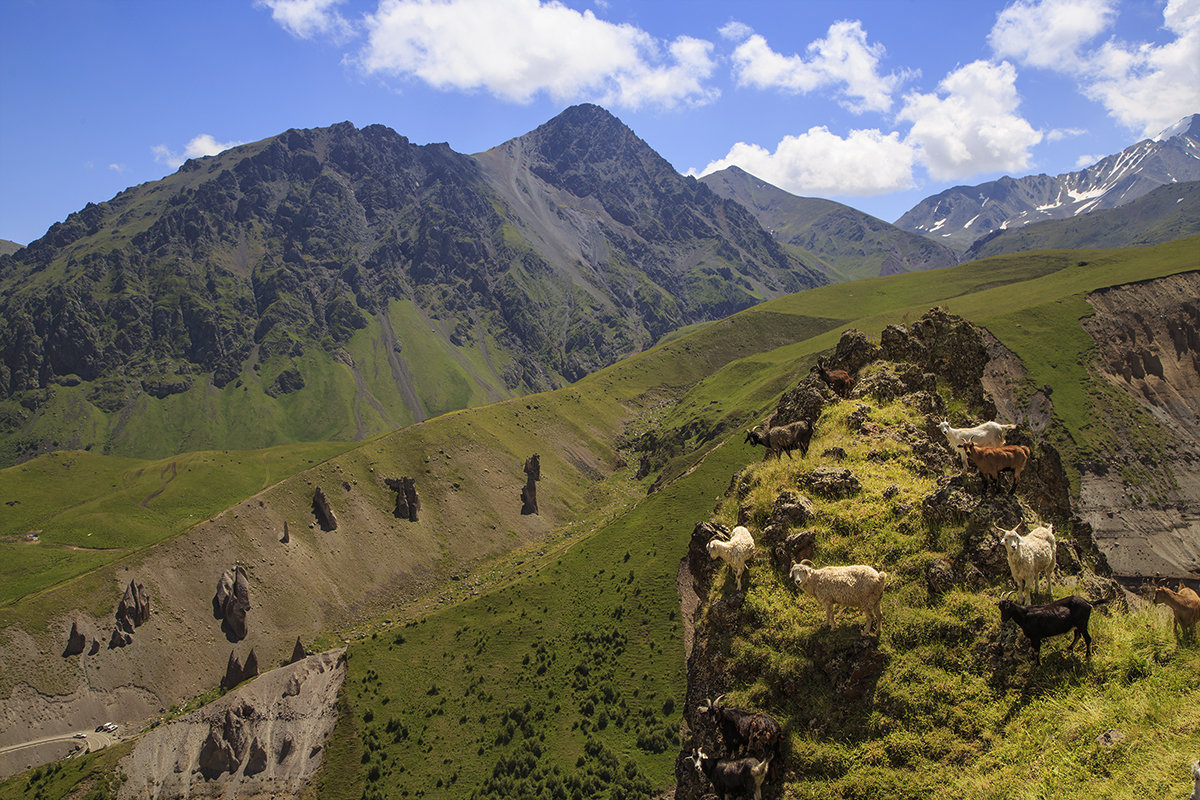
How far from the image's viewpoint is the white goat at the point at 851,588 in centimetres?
1786

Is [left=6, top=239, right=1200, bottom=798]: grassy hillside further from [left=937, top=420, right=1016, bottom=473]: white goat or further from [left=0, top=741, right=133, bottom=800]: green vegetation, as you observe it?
[left=0, top=741, right=133, bottom=800]: green vegetation

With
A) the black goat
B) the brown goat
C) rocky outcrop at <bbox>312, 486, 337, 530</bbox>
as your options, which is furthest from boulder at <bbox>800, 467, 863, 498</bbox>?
rocky outcrop at <bbox>312, 486, 337, 530</bbox>

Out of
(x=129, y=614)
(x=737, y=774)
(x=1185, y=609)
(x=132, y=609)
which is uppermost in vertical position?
(x=1185, y=609)

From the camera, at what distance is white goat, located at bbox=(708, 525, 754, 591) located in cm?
2169

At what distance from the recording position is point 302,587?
396ft

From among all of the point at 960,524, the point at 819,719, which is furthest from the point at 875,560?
the point at 819,719

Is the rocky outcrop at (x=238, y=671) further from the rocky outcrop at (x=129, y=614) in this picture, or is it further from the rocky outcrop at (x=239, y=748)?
the rocky outcrop at (x=239, y=748)

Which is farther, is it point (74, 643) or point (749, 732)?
point (74, 643)

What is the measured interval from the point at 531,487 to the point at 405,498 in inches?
1348

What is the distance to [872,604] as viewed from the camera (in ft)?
59.3

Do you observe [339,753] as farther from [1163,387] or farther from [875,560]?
[1163,387]

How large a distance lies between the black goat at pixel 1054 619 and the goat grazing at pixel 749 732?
6499mm

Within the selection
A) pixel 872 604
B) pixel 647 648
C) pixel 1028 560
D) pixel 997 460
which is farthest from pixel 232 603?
pixel 1028 560

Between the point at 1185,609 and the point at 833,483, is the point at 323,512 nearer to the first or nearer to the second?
the point at 833,483
